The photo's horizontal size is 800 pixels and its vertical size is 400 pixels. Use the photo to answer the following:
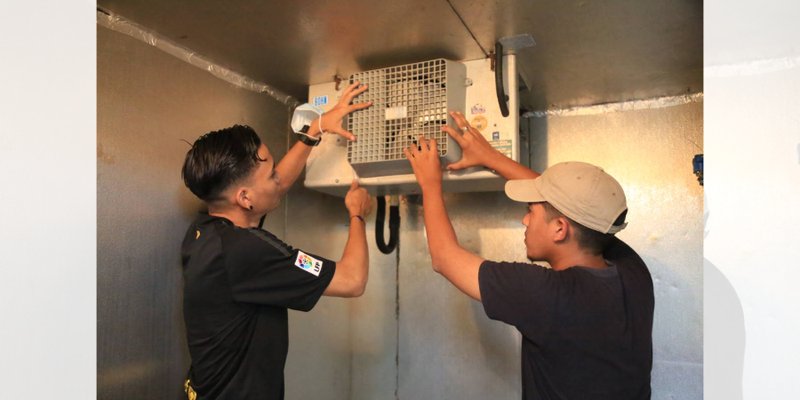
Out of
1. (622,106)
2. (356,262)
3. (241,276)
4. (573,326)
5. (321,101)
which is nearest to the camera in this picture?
(573,326)

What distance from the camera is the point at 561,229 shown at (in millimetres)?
1151

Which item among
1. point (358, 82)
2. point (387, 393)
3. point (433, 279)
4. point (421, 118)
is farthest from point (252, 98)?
point (387, 393)

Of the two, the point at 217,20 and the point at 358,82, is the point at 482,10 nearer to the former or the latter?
the point at 358,82

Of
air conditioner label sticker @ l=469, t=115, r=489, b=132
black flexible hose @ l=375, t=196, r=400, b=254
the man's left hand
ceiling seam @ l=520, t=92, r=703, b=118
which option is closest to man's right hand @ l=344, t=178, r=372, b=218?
the man's left hand

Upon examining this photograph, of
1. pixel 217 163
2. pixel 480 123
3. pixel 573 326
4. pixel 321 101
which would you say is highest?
pixel 321 101

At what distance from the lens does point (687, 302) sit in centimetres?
169

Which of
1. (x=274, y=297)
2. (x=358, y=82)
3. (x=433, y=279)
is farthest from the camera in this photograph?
(x=433, y=279)

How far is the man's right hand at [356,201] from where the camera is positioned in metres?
1.39

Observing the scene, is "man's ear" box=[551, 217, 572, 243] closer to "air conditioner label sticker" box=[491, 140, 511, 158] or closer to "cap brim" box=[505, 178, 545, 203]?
"cap brim" box=[505, 178, 545, 203]

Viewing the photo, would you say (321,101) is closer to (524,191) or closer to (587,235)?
(524,191)

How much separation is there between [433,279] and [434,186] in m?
0.82

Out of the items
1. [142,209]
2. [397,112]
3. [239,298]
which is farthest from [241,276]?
[397,112]

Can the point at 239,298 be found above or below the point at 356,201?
below

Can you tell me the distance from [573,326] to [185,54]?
119 cm
